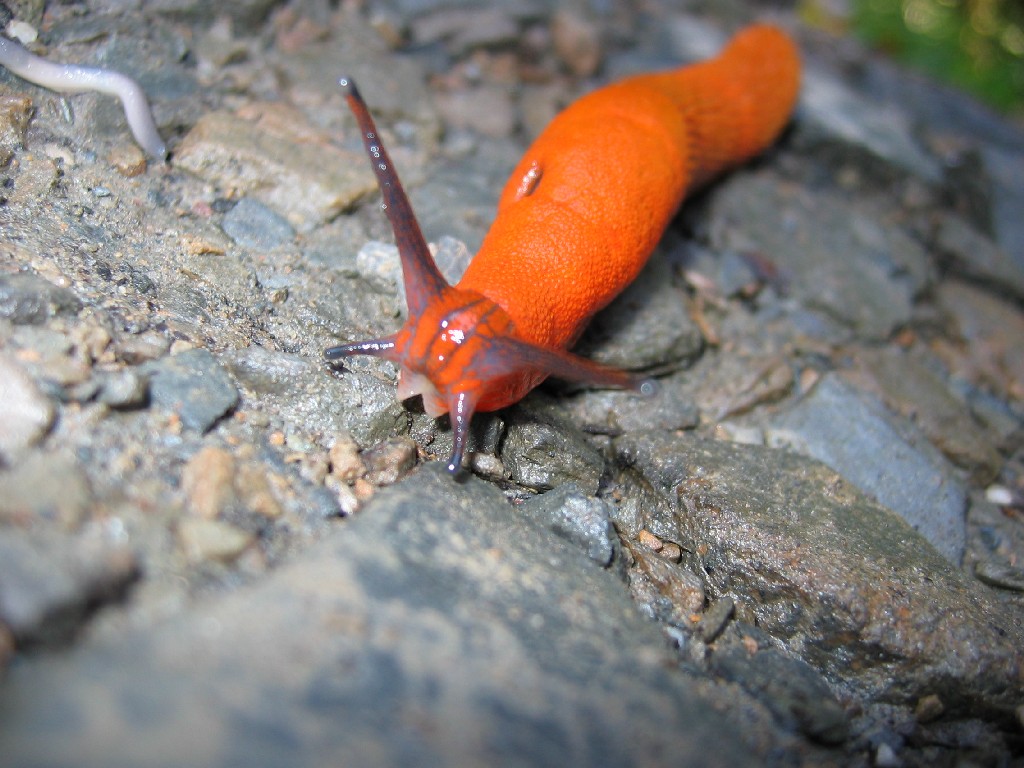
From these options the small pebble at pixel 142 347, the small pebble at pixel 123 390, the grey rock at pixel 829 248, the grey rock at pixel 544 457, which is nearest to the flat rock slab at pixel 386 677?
the grey rock at pixel 544 457

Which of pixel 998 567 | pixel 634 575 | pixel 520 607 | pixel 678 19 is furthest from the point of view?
pixel 678 19

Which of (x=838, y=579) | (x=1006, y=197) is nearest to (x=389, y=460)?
(x=838, y=579)

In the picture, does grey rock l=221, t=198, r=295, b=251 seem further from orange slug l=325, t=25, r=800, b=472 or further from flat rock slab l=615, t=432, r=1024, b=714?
flat rock slab l=615, t=432, r=1024, b=714

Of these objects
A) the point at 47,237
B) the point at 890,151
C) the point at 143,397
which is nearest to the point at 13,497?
the point at 143,397

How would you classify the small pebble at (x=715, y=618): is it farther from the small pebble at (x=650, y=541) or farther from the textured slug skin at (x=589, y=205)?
the textured slug skin at (x=589, y=205)

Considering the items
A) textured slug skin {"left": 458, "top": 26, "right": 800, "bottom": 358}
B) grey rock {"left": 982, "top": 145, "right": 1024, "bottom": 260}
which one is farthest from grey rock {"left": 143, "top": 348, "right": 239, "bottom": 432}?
grey rock {"left": 982, "top": 145, "right": 1024, "bottom": 260}

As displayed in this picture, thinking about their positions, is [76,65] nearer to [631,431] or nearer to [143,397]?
[143,397]

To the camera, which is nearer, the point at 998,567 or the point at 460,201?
the point at 998,567

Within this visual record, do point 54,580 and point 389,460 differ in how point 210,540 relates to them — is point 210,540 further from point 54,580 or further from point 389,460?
point 389,460
